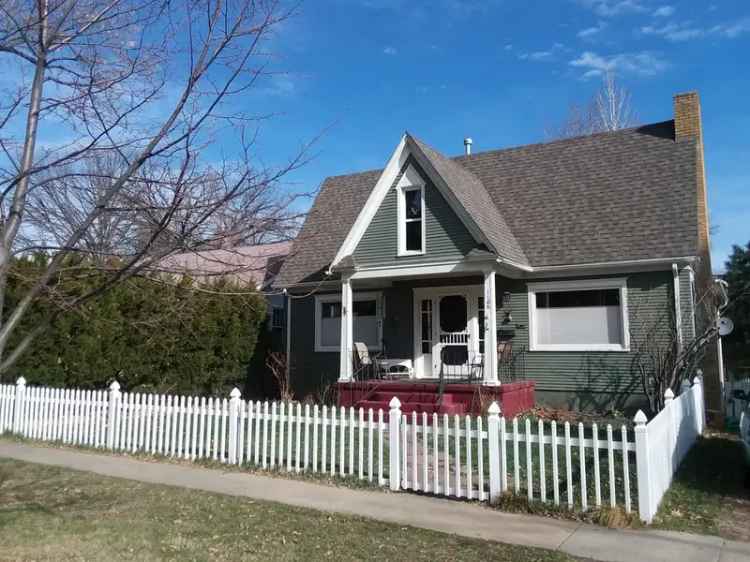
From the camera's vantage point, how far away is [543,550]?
559 centimetres

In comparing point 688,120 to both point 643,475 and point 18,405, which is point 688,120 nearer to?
point 643,475

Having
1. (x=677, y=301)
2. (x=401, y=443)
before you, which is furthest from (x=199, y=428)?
(x=677, y=301)

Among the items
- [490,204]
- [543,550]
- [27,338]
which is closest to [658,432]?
[543,550]

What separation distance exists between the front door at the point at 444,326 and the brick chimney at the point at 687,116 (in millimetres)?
6590

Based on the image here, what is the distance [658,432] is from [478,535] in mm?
2587

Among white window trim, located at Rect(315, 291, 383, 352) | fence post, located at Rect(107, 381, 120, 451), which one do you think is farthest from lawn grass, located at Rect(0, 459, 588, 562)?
Answer: white window trim, located at Rect(315, 291, 383, 352)

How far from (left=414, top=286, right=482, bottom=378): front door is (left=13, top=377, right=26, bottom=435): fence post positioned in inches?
346

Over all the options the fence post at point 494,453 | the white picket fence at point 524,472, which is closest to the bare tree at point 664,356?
the white picket fence at point 524,472

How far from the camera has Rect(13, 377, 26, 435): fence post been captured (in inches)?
448

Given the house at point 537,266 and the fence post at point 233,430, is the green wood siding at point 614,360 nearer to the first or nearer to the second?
the house at point 537,266

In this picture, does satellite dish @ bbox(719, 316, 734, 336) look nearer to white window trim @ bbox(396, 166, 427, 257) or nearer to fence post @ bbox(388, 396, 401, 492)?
white window trim @ bbox(396, 166, 427, 257)

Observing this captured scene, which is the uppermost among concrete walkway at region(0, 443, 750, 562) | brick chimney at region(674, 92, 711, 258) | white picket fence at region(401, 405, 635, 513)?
brick chimney at region(674, 92, 711, 258)

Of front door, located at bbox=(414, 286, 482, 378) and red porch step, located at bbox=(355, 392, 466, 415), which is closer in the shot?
red porch step, located at bbox=(355, 392, 466, 415)

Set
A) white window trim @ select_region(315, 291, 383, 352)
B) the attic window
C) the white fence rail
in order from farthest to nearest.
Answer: white window trim @ select_region(315, 291, 383, 352) → the attic window → the white fence rail
